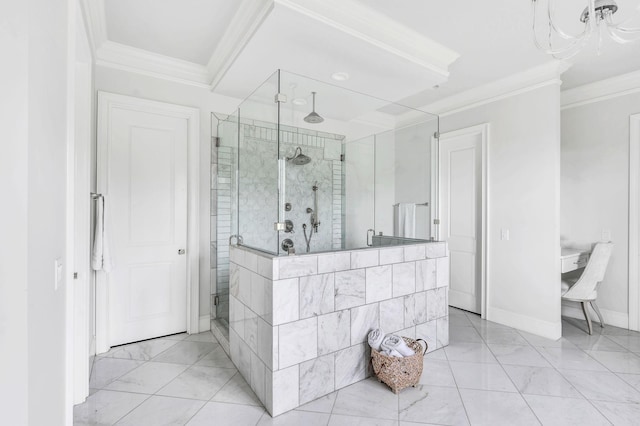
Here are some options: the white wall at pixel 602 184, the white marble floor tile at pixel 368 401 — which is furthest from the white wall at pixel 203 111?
the white wall at pixel 602 184

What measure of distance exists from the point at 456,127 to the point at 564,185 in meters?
1.32

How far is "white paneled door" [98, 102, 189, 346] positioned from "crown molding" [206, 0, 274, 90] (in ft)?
1.90

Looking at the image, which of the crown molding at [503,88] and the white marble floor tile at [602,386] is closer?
the white marble floor tile at [602,386]

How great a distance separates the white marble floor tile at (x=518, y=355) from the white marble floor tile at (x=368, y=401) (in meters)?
1.08

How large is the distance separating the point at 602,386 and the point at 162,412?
9.20 ft

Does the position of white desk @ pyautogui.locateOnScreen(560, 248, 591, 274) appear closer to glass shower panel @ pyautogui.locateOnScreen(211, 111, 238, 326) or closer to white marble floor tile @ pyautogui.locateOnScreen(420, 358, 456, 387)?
white marble floor tile @ pyautogui.locateOnScreen(420, 358, 456, 387)

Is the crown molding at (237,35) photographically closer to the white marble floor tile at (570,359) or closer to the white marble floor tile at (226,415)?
the white marble floor tile at (226,415)

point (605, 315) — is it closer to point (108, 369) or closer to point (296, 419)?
point (296, 419)

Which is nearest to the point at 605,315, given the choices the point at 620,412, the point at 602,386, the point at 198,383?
the point at 602,386

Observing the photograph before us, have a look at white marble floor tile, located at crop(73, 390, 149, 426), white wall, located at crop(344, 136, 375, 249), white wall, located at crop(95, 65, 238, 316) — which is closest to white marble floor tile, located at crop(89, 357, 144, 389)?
white marble floor tile, located at crop(73, 390, 149, 426)

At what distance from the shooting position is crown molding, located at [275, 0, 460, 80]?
79.7 inches

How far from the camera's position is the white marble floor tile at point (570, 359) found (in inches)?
93.8

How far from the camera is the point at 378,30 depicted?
2.30 m

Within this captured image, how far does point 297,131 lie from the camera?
222 cm
